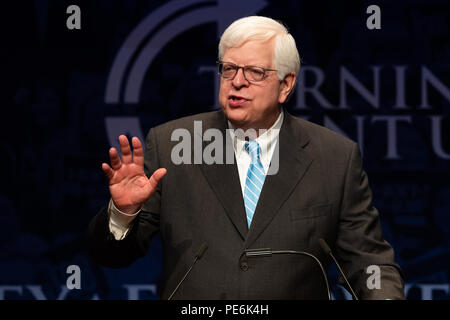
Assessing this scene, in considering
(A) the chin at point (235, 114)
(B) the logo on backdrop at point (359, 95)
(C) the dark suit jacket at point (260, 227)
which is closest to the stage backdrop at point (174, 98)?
(B) the logo on backdrop at point (359, 95)

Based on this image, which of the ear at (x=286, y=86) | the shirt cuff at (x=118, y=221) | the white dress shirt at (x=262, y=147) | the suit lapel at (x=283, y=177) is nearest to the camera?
the shirt cuff at (x=118, y=221)

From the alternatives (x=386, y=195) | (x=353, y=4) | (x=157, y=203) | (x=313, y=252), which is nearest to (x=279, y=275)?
(x=313, y=252)

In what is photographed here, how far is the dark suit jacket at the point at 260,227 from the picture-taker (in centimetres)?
219

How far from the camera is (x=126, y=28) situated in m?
3.76

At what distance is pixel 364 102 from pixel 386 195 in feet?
1.64

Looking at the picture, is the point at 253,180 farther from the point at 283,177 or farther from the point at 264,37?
the point at 264,37

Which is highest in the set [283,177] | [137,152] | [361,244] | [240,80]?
[240,80]

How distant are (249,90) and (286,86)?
210 mm

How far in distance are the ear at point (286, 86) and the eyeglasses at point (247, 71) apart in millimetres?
121

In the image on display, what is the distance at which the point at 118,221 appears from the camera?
7.03ft

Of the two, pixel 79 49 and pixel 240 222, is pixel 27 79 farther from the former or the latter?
pixel 240 222

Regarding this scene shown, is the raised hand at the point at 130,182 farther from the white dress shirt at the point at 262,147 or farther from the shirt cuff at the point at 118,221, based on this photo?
the white dress shirt at the point at 262,147

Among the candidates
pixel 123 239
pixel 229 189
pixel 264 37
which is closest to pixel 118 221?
pixel 123 239

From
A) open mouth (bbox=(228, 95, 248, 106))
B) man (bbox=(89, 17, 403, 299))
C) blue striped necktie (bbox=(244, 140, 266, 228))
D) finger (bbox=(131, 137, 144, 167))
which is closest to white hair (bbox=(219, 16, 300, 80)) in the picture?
man (bbox=(89, 17, 403, 299))
